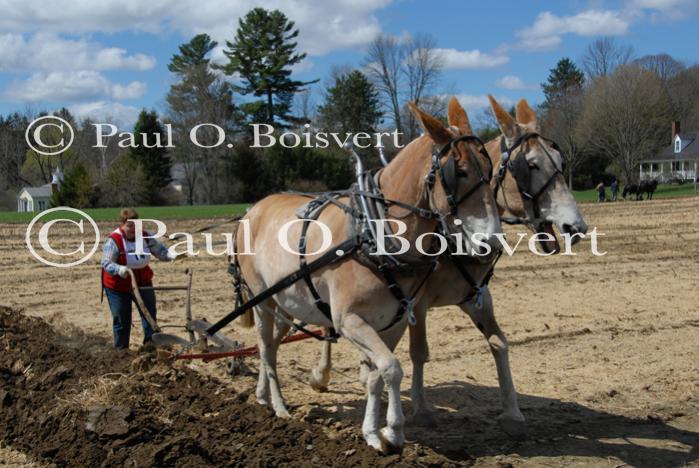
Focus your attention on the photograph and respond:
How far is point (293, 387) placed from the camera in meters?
7.59

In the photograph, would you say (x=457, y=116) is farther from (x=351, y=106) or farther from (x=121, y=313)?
(x=351, y=106)

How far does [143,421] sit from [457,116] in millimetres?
3186

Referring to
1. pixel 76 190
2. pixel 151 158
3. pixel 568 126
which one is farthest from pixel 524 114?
pixel 568 126

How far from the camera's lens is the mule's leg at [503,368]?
599 centimetres

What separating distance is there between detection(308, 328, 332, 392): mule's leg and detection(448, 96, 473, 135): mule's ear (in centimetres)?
261

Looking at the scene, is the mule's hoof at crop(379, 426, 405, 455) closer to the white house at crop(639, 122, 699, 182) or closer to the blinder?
the blinder

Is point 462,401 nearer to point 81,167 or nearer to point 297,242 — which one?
point 297,242

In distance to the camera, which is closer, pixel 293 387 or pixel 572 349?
pixel 293 387

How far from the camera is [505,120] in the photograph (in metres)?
6.07

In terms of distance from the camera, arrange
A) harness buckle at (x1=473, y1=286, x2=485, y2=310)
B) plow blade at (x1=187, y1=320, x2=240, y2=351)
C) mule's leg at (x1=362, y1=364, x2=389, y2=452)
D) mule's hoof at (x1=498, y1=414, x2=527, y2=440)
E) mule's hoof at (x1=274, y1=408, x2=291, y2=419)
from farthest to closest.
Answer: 1. plow blade at (x1=187, y1=320, x2=240, y2=351)
2. mule's hoof at (x1=274, y1=408, x2=291, y2=419)
3. harness buckle at (x1=473, y1=286, x2=485, y2=310)
4. mule's hoof at (x1=498, y1=414, x2=527, y2=440)
5. mule's leg at (x1=362, y1=364, x2=389, y2=452)

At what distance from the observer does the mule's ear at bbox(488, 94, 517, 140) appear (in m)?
6.05

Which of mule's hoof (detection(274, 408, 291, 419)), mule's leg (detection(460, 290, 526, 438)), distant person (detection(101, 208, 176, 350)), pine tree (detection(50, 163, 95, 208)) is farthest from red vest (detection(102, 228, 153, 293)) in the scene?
pine tree (detection(50, 163, 95, 208))

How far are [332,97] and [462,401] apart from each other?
49925 mm

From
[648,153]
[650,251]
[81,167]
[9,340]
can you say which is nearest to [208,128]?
[81,167]
